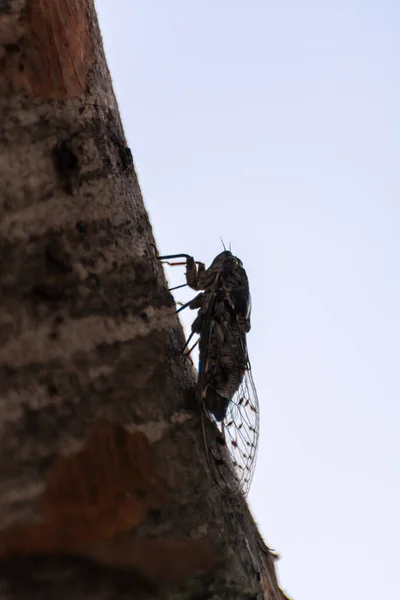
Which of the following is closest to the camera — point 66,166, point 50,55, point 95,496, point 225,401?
point 95,496

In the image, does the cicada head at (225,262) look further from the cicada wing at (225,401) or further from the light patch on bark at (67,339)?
the light patch on bark at (67,339)

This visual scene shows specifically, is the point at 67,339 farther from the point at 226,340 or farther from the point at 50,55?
the point at 226,340

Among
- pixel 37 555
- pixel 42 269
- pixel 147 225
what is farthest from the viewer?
pixel 147 225

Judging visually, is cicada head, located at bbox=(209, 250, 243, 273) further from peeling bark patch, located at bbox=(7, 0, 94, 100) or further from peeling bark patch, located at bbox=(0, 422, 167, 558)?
peeling bark patch, located at bbox=(0, 422, 167, 558)

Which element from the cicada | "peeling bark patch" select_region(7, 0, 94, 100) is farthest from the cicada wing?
"peeling bark patch" select_region(7, 0, 94, 100)

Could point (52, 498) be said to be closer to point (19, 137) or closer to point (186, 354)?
point (186, 354)

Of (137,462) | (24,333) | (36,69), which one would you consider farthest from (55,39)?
(137,462)

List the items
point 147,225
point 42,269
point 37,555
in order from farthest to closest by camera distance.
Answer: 1. point 147,225
2. point 42,269
3. point 37,555

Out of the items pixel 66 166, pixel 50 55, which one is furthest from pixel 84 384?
pixel 50 55
